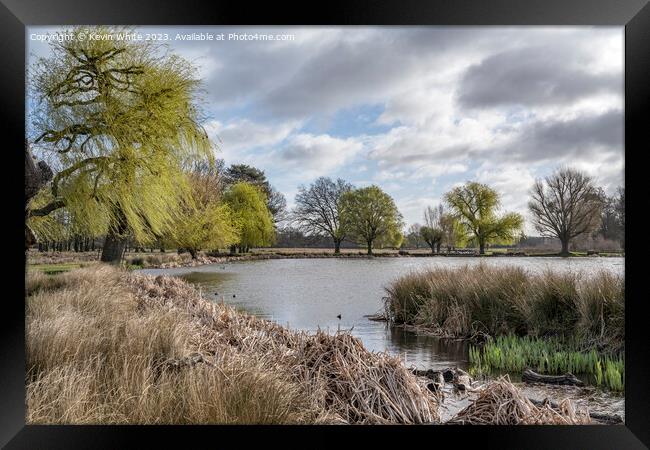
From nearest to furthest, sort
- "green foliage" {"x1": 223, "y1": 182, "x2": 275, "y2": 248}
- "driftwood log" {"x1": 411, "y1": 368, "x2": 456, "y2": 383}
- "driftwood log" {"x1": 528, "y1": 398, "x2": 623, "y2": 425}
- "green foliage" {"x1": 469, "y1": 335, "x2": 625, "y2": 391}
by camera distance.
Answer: "driftwood log" {"x1": 528, "y1": 398, "x2": 623, "y2": 425}, "green foliage" {"x1": 469, "y1": 335, "x2": 625, "y2": 391}, "driftwood log" {"x1": 411, "y1": 368, "x2": 456, "y2": 383}, "green foliage" {"x1": 223, "y1": 182, "x2": 275, "y2": 248}

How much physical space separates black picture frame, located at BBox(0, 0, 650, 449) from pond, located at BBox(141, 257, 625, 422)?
240cm

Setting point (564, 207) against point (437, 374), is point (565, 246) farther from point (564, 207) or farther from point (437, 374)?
point (437, 374)

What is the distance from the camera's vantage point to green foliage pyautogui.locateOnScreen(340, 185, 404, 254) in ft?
20.1

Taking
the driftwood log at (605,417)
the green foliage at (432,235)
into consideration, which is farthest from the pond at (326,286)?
the driftwood log at (605,417)

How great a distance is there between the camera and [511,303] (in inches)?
277

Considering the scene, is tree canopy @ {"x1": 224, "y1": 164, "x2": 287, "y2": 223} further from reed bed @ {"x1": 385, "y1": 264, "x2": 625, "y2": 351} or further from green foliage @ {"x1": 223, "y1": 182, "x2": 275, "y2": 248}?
reed bed @ {"x1": 385, "y1": 264, "x2": 625, "y2": 351}

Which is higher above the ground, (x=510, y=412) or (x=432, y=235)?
(x=432, y=235)

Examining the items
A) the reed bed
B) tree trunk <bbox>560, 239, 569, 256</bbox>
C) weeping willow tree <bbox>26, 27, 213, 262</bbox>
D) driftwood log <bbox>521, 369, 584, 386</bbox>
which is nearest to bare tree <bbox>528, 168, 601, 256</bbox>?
tree trunk <bbox>560, 239, 569, 256</bbox>

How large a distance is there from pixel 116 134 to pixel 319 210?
2515mm

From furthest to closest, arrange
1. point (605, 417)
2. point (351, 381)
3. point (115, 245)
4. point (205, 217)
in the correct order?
point (115, 245)
point (205, 217)
point (605, 417)
point (351, 381)

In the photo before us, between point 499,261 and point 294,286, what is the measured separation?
3.11m

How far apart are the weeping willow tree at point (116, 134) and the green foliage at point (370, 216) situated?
1.92 meters

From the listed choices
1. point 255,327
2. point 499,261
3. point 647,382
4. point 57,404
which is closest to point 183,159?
point 255,327

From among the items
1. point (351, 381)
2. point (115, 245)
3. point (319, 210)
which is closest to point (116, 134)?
point (115, 245)
